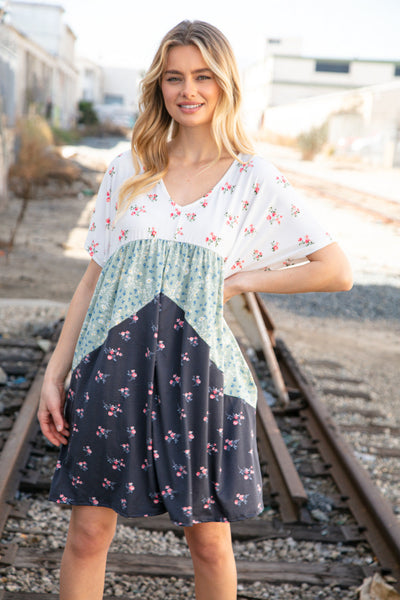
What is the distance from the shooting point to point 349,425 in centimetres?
488

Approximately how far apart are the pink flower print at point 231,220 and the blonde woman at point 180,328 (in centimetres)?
1

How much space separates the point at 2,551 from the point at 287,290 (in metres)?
1.85

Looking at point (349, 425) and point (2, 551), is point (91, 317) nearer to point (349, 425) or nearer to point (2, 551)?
point (2, 551)

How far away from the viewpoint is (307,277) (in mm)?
2037

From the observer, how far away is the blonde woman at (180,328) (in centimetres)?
191

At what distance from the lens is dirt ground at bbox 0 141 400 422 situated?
6738 mm

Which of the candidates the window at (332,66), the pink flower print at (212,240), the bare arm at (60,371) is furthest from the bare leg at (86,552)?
the window at (332,66)

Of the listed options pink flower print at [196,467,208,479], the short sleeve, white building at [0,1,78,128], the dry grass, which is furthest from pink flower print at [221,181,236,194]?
white building at [0,1,78,128]

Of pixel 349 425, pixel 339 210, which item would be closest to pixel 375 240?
pixel 339 210

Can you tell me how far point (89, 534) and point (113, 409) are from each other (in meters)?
0.40

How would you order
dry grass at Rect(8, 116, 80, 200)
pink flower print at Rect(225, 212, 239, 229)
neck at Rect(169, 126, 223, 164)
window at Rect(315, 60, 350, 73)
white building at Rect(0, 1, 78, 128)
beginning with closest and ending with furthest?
pink flower print at Rect(225, 212, 239, 229), neck at Rect(169, 126, 223, 164), dry grass at Rect(8, 116, 80, 200), white building at Rect(0, 1, 78, 128), window at Rect(315, 60, 350, 73)

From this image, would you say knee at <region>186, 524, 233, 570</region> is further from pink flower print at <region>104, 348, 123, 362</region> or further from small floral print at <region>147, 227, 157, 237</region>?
small floral print at <region>147, 227, 157, 237</region>

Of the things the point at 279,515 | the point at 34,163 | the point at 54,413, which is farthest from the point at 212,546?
the point at 34,163

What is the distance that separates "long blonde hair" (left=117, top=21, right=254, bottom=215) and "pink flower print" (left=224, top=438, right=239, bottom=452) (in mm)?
763
